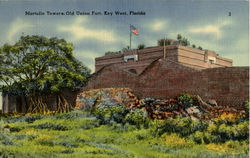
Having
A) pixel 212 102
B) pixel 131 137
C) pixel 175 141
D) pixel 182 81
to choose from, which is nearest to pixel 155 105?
pixel 182 81

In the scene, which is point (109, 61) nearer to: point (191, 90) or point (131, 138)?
point (191, 90)

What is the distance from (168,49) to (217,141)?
46.3ft

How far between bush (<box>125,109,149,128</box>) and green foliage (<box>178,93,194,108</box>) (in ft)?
6.04

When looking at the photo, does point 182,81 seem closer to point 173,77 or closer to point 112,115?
point 173,77

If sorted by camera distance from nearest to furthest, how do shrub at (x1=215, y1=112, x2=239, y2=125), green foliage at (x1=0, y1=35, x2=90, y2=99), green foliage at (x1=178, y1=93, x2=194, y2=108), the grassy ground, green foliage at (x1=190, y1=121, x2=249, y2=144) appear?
the grassy ground → green foliage at (x1=190, y1=121, x2=249, y2=144) → shrub at (x1=215, y1=112, x2=239, y2=125) → green foliage at (x1=178, y1=93, x2=194, y2=108) → green foliage at (x1=0, y1=35, x2=90, y2=99)

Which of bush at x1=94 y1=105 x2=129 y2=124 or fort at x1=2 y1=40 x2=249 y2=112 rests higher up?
fort at x1=2 y1=40 x2=249 y2=112

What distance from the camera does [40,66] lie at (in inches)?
874

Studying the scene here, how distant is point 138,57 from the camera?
2614 cm

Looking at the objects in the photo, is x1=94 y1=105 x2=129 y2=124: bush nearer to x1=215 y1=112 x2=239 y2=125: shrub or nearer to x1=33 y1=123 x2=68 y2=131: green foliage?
x1=33 y1=123 x2=68 y2=131: green foliage

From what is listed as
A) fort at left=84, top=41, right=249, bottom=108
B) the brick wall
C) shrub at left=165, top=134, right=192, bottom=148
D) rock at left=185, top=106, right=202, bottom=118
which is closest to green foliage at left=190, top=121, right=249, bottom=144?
shrub at left=165, top=134, right=192, bottom=148

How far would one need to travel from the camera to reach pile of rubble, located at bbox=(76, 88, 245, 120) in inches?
537

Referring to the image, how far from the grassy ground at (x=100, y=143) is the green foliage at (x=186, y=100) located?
8.21ft

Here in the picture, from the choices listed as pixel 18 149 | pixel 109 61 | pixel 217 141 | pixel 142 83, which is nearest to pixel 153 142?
pixel 217 141

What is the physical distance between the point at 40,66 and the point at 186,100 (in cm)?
1149
